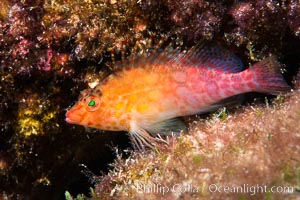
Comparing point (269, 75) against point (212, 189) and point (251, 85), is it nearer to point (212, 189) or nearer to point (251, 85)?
point (251, 85)

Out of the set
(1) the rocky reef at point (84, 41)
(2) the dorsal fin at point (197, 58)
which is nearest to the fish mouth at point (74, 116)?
(1) the rocky reef at point (84, 41)

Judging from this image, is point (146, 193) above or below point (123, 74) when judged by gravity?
below

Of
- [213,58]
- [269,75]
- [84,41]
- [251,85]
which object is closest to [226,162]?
[251,85]

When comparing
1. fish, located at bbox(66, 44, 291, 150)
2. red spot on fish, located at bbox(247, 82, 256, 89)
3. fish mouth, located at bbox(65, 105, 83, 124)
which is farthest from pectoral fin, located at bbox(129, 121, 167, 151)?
red spot on fish, located at bbox(247, 82, 256, 89)

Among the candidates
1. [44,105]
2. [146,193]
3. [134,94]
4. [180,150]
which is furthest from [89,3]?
[146,193]

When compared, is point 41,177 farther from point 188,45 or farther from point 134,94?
point 188,45

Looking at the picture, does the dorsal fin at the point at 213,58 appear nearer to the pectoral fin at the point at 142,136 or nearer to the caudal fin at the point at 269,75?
the caudal fin at the point at 269,75

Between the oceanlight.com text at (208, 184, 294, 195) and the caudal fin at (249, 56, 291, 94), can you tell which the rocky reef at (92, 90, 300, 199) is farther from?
the caudal fin at (249, 56, 291, 94)
